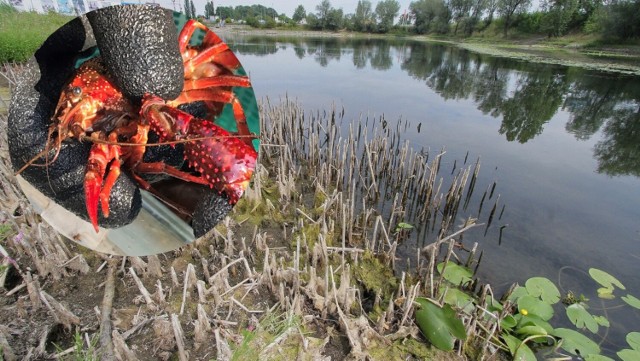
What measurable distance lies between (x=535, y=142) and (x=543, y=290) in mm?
7321

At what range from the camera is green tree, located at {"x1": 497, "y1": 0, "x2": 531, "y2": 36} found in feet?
162

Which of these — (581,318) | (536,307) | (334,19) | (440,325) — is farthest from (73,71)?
(334,19)

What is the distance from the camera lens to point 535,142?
383 inches

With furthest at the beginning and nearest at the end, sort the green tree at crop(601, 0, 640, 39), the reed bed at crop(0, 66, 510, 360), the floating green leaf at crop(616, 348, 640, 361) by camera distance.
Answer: the green tree at crop(601, 0, 640, 39) < the floating green leaf at crop(616, 348, 640, 361) < the reed bed at crop(0, 66, 510, 360)

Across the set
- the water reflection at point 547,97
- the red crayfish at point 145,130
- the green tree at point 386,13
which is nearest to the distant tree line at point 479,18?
the green tree at point 386,13

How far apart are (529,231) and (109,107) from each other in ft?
20.2

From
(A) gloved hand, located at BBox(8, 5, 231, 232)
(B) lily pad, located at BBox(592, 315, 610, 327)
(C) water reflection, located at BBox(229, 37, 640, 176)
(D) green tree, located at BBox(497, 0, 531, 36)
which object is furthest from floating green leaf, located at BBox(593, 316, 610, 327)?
(D) green tree, located at BBox(497, 0, 531, 36)

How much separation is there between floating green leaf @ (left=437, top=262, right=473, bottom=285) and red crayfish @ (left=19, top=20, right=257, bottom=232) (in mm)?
3068

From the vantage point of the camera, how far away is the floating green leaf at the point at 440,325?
281cm

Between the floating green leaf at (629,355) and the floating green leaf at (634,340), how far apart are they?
10 centimetres

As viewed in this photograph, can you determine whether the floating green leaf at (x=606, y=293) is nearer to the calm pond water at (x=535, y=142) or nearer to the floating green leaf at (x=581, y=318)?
the calm pond water at (x=535, y=142)

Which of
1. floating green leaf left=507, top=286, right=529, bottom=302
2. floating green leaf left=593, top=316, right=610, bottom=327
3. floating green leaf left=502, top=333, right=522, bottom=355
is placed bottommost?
floating green leaf left=593, top=316, right=610, bottom=327

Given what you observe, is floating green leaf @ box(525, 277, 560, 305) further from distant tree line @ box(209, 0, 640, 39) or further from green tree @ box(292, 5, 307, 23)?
green tree @ box(292, 5, 307, 23)

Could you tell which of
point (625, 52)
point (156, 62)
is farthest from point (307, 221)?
point (625, 52)
